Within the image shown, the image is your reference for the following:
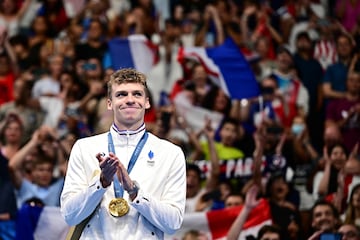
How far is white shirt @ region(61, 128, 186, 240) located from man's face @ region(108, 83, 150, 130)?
0.12m

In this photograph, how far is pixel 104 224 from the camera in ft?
22.9

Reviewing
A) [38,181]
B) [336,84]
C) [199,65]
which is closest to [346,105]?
[336,84]

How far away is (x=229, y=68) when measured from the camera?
13695 millimetres

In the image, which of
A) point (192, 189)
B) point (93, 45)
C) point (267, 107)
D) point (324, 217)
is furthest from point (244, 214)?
point (93, 45)

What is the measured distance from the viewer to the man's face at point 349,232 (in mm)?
10328

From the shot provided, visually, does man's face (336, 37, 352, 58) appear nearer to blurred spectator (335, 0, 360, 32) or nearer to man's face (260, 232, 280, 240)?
blurred spectator (335, 0, 360, 32)

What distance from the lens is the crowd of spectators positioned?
1173 centimetres

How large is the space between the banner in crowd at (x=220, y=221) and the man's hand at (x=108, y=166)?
431cm

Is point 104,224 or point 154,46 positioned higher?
point 154,46

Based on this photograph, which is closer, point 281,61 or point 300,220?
point 300,220

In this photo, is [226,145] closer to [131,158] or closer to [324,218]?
[324,218]

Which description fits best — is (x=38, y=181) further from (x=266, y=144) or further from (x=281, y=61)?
(x=281, y=61)

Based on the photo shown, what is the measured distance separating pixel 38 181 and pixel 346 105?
389 cm

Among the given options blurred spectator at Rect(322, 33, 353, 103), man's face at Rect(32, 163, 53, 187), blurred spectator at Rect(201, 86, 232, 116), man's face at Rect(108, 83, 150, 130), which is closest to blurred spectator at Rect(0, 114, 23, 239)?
man's face at Rect(32, 163, 53, 187)
